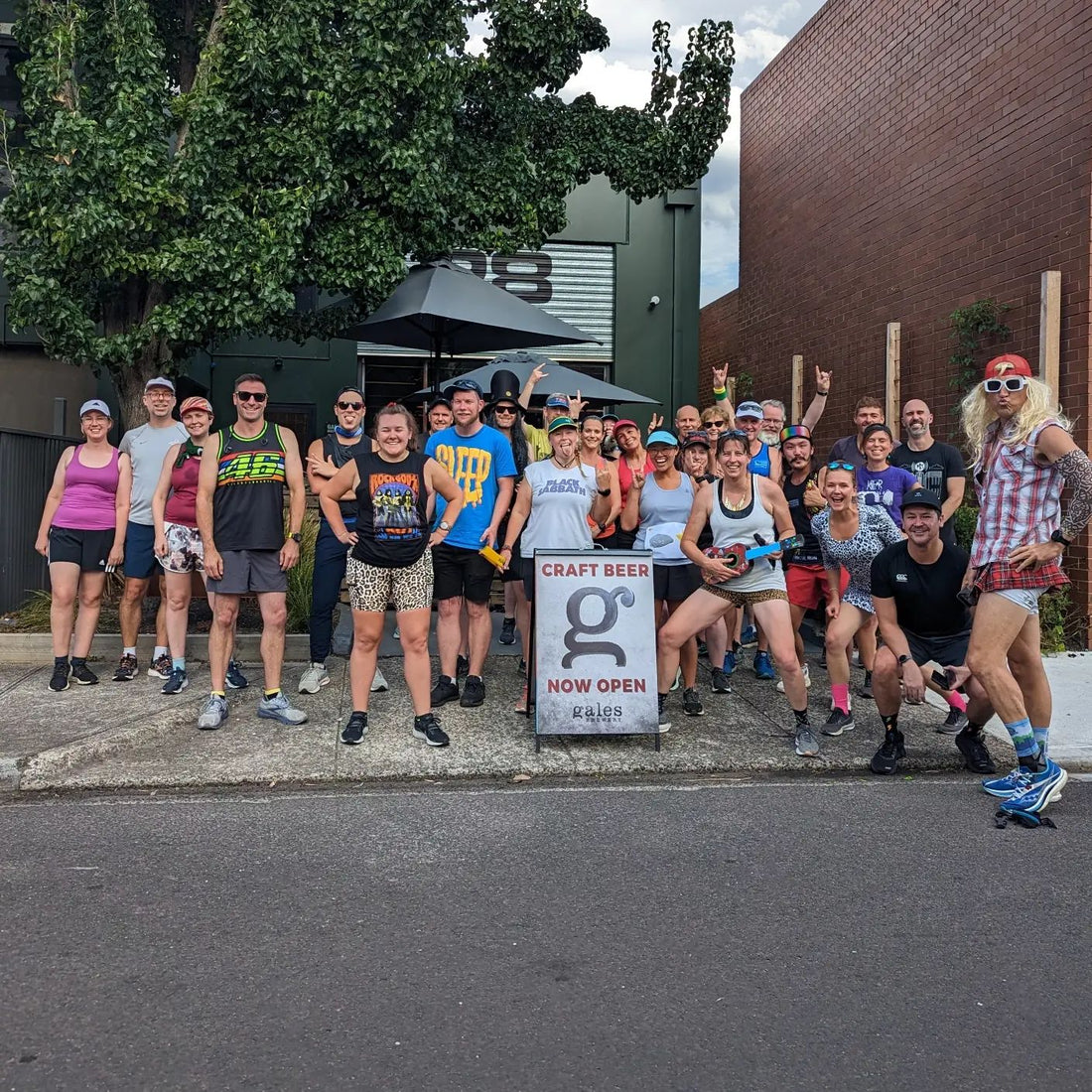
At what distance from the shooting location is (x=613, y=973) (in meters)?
3.39

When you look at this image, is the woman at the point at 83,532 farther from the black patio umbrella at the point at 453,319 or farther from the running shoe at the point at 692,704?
the running shoe at the point at 692,704

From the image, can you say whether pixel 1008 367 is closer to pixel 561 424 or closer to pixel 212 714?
pixel 561 424

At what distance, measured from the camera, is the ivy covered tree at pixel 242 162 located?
27.7 feet

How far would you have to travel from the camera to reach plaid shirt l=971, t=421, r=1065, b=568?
16.5 ft

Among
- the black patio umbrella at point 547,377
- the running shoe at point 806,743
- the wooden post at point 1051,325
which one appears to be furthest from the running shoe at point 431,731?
the wooden post at point 1051,325

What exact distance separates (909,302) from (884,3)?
3.54 meters

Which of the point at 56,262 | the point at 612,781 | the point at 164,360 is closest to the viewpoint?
the point at 612,781

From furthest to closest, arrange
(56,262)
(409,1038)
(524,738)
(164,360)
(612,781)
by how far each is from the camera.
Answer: (164,360)
(56,262)
(524,738)
(612,781)
(409,1038)

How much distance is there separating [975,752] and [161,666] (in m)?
5.43

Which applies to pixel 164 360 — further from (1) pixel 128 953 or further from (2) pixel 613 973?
(2) pixel 613 973

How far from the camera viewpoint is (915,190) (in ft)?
37.8

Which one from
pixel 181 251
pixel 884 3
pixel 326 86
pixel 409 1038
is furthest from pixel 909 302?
pixel 409 1038

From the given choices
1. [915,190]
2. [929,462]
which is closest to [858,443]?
[929,462]

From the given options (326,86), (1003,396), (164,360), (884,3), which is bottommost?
(1003,396)
